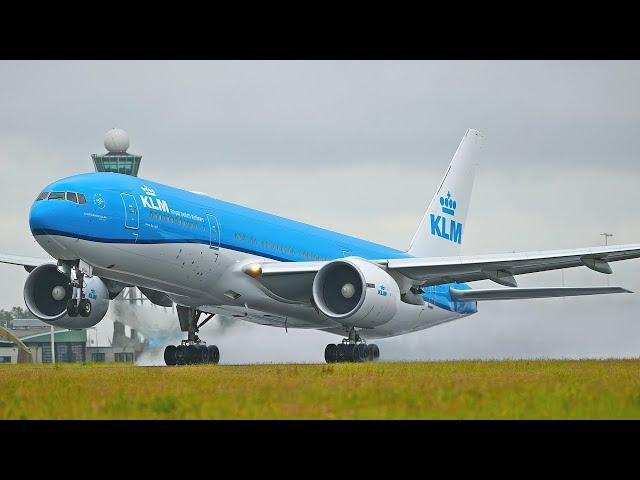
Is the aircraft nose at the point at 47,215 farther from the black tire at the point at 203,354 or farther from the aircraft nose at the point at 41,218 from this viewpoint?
the black tire at the point at 203,354

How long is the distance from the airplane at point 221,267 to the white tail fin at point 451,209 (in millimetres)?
4215

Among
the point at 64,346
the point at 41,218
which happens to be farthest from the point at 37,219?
the point at 64,346

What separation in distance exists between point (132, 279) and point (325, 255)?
361 inches

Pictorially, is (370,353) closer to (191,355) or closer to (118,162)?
(191,355)

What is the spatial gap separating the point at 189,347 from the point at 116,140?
210 feet

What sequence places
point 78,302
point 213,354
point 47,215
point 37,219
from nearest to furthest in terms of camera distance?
point 47,215 < point 37,219 < point 78,302 < point 213,354

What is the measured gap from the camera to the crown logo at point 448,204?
156 feet

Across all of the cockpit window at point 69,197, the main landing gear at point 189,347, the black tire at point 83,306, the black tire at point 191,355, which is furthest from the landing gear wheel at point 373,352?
the cockpit window at point 69,197

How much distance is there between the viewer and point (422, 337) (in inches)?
1868

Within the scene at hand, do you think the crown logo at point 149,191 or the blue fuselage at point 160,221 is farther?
the crown logo at point 149,191

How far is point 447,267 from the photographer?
36812 millimetres

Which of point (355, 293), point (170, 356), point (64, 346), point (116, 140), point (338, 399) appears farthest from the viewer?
point (64, 346)

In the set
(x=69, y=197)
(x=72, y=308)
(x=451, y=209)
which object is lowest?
(x=72, y=308)
